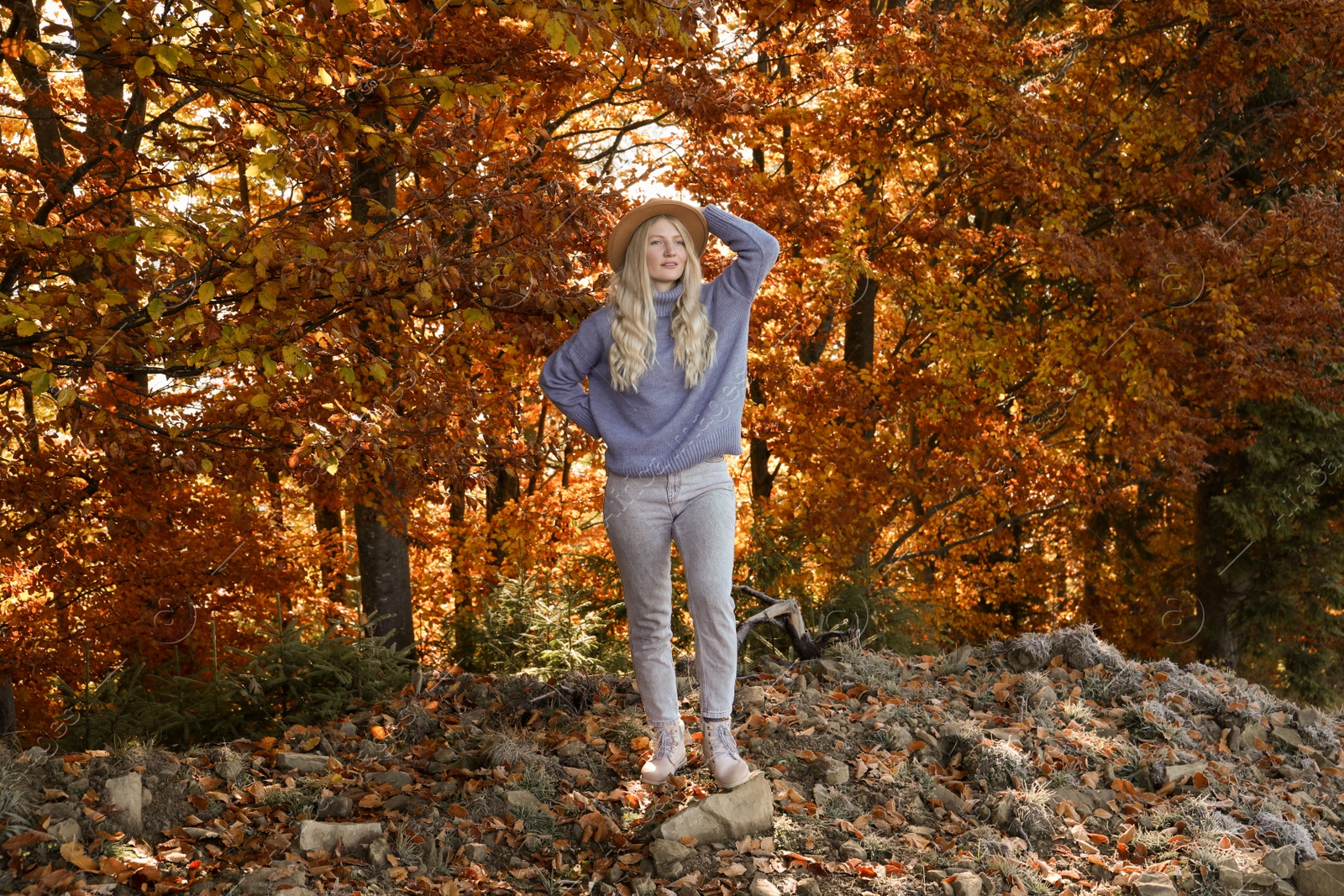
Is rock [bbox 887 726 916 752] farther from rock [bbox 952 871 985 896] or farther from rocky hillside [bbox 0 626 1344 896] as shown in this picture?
rock [bbox 952 871 985 896]

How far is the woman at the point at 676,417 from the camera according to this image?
3.84m

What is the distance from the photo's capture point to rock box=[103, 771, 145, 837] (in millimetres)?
3568

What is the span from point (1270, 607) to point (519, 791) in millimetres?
11783

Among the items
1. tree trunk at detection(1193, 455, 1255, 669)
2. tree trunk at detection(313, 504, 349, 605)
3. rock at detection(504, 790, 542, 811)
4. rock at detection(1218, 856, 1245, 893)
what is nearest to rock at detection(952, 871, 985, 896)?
rock at detection(1218, 856, 1245, 893)

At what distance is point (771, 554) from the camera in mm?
8016

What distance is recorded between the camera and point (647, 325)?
3816 millimetres

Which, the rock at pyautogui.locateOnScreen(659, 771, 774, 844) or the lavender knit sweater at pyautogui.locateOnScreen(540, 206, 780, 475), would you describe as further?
the lavender knit sweater at pyautogui.locateOnScreen(540, 206, 780, 475)

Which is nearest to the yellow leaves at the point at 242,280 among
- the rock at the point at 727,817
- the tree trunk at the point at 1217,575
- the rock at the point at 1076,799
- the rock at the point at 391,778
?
the rock at the point at 391,778

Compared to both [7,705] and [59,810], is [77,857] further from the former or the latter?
[7,705]

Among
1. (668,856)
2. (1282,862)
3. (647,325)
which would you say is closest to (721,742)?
(668,856)

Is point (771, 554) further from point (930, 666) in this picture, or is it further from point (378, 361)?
point (378, 361)

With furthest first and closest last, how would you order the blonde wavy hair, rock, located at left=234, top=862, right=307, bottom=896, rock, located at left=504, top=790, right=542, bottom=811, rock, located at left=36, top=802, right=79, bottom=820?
rock, located at left=504, top=790, right=542, bottom=811
the blonde wavy hair
rock, located at left=36, top=802, right=79, bottom=820
rock, located at left=234, top=862, right=307, bottom=896

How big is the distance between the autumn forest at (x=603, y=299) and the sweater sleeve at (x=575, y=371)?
0.57 metres

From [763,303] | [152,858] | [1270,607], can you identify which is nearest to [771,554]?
[763,303]
